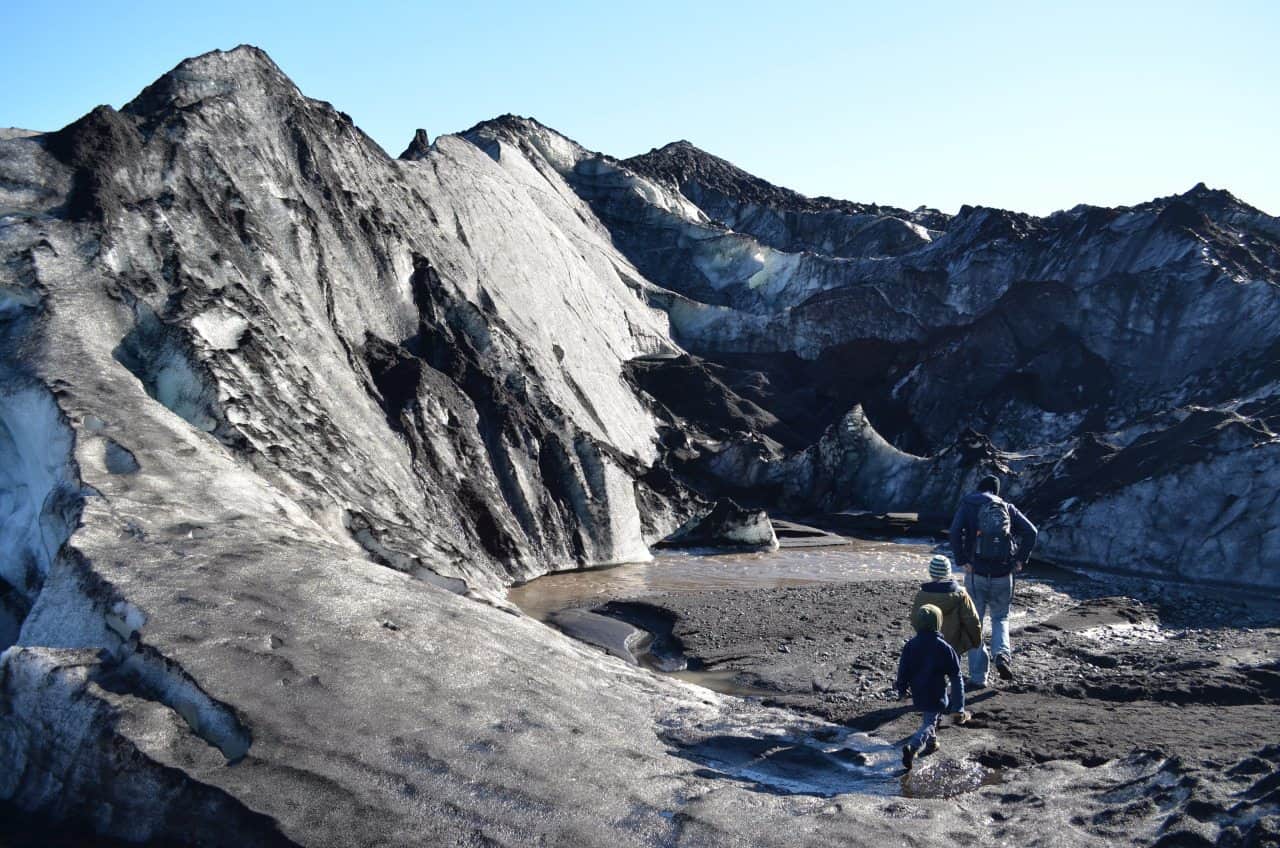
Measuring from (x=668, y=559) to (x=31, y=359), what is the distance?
38.2ft

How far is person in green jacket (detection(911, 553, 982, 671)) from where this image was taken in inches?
291

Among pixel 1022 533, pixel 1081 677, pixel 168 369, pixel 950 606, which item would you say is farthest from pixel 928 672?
pixel 168 369

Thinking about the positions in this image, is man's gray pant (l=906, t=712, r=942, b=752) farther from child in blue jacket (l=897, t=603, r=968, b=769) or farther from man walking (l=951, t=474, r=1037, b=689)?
man walking (l=951, t=474, r=1037, b=689)

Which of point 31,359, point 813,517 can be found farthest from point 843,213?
point 31,359

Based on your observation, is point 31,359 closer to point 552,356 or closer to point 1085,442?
point 552,356

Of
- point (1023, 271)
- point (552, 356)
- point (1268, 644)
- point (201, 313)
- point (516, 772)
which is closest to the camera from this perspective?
point (516, 772)

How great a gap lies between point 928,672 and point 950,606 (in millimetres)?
1025

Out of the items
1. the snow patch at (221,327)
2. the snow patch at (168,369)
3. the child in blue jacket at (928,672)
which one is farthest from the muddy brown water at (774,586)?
the snow patch at (221,327)

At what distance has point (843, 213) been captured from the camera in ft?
158

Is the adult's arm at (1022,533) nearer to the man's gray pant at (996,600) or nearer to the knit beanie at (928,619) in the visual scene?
the man's gray pant at (996,600)

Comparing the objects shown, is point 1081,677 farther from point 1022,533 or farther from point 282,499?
point 282,499

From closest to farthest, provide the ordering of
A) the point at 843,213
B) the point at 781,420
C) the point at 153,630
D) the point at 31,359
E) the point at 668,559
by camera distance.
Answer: the point at 153,630, the point at 31,359, the point at 668,559, the point at 781,420, the point at 843,213

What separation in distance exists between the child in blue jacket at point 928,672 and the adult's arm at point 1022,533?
2.12 metres

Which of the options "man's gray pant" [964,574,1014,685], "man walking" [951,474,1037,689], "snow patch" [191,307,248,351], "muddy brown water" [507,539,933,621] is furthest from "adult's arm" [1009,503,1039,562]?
"snow patch" [191,307,248,351]
